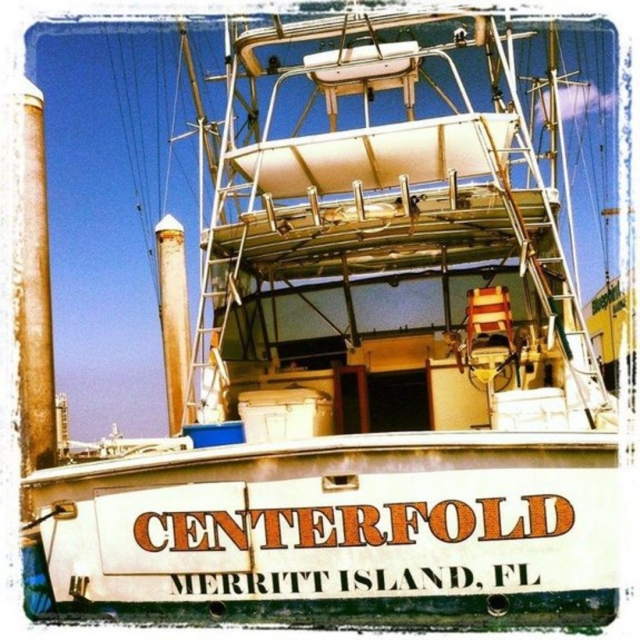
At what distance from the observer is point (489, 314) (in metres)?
5.59

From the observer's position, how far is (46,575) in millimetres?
3975

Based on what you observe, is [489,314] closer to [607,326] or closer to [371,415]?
[371,415]

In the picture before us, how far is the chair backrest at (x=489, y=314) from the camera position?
18.2 ft

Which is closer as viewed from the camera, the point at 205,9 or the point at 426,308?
the point at 205,9

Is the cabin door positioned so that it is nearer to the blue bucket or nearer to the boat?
the boat

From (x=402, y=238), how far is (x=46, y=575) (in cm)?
446

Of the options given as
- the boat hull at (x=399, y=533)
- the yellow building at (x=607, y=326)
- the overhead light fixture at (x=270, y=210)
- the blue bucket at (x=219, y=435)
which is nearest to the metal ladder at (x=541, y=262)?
the boat hull at (x=399, y=533)

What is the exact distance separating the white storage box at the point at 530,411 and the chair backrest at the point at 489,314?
0.80 meters

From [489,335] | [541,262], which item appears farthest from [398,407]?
[541,262]

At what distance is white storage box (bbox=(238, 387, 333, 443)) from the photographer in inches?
222

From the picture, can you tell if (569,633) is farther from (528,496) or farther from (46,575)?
(46,575)

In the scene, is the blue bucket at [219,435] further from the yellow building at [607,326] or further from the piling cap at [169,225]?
the yellow building at [607,326]

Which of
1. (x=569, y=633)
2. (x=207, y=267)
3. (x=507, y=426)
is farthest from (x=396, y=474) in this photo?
(x=207, y=267)

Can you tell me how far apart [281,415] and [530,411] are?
209cm
